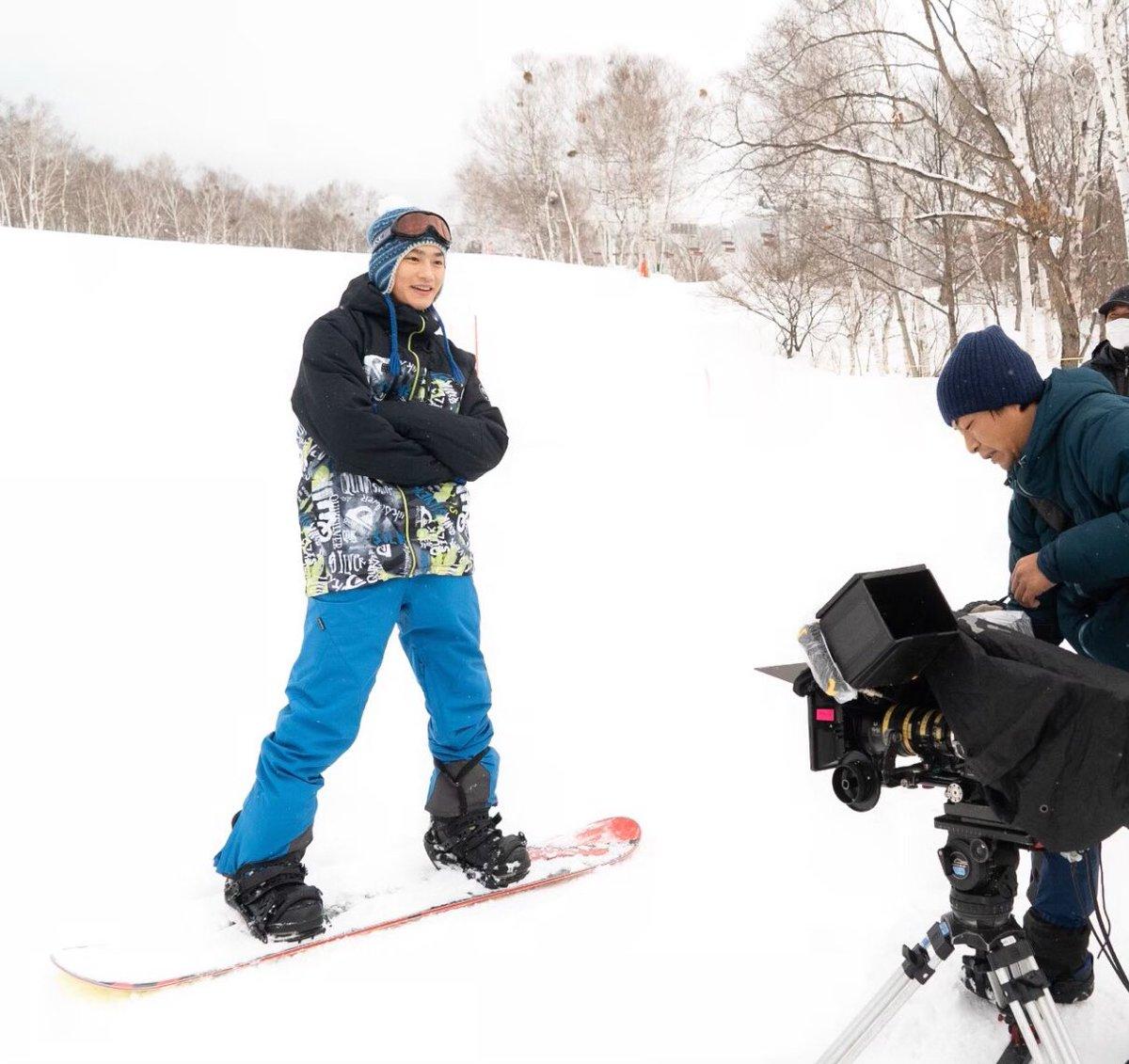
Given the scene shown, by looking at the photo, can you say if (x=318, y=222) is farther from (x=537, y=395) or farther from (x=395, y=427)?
(x=395, y=427)

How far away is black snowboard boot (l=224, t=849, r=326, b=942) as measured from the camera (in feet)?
7.88

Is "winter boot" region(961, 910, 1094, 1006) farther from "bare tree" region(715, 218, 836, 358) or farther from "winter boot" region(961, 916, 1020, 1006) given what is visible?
"bare tree" region(715, 218, 836, 358)

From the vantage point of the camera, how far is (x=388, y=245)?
2570 mm

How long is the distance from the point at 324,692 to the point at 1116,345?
10.6 feet

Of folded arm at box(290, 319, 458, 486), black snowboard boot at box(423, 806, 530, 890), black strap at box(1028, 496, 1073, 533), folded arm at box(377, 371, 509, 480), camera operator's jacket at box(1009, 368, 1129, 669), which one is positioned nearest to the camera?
camera operator's jacket at box(1009, 368, 1129, 669)

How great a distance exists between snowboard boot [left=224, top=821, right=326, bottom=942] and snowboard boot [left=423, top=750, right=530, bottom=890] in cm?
42

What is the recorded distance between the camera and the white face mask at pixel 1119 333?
3543mm

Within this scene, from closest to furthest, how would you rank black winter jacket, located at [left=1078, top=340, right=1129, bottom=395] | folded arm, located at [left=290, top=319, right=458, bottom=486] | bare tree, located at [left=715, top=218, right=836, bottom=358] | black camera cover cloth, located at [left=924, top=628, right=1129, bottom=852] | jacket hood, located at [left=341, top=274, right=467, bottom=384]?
1. black camera cover cloth, located at [left=924, top=628, right=1129, bottom=852]
2. folded arm, located at [left=290, top=319, right=458, bottom=486]
3. jacket hood, located at [left=341, top=274, right=467, bottom=384]
4. black winter jacket, located at [left=1078, top=340, right=1129, bottom=395]
5. bare tree, located at [left=715, top=218, right=836, bottom=358]

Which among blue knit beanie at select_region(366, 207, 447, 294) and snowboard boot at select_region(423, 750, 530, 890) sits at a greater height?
blue knit beanie at select_region(366, 207, 447, 294)

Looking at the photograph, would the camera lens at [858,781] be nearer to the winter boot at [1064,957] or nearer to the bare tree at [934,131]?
the winter boot at [1064,957]

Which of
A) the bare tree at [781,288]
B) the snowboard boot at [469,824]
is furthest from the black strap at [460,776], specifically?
the bare tree at [781,288]

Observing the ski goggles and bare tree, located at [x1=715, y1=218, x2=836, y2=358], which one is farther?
bare tree, located at [x1=715, y1=218, x2=836, y2=358]

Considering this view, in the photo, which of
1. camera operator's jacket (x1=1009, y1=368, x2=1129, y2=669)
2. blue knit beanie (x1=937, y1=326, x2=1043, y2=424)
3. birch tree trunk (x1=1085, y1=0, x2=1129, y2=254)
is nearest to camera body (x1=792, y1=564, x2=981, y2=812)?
camera operator's jacket (x1=1009, y1=368, x2=1129, y2=669)

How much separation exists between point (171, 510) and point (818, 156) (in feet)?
51.9
